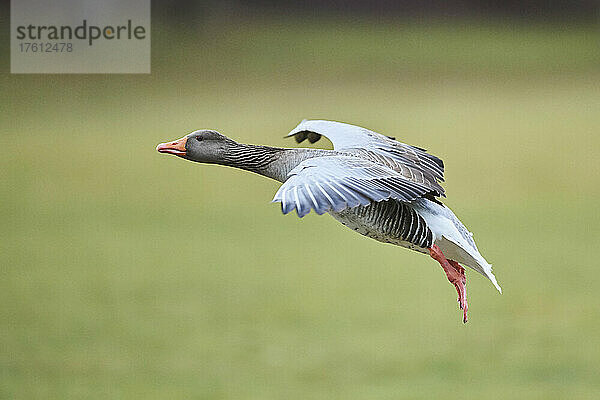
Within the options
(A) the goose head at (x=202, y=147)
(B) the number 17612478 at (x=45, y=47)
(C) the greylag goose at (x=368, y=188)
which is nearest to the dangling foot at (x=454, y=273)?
(C) the greylag goose at (x=368, y=188)

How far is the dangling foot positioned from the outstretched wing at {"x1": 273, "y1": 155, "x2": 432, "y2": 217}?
122mm

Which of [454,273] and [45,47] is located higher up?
[45,47]

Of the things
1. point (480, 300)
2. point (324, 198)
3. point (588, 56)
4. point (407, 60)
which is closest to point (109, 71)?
point (407, 60)

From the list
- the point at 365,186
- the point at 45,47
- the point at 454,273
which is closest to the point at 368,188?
the point at 365,186

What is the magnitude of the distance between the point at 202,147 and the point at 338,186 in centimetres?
25

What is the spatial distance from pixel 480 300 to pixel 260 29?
2.62m

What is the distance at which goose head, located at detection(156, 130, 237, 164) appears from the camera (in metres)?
1.05

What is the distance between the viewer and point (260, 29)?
17.6 feet

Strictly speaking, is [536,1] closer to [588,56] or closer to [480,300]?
[588,56]

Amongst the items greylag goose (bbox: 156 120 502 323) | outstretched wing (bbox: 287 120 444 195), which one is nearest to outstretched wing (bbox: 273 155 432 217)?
greylag goose (bbox: 156 120 502 323)

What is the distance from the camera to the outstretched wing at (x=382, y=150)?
1.10 m

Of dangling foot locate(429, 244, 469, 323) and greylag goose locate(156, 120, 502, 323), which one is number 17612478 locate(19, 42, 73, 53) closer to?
greylag goose locate(156, 120, 502, 323)

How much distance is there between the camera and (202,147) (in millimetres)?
1054

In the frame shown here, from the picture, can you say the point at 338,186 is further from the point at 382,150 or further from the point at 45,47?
the point at 45,47
